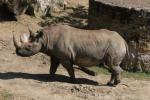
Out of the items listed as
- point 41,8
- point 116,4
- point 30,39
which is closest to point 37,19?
point 41,8

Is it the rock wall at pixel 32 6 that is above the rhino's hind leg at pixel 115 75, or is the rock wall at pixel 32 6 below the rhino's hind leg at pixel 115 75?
above

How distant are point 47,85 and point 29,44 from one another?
88 cm

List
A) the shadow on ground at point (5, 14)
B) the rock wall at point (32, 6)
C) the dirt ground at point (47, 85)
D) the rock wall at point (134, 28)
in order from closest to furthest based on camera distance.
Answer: the dirt ground at point (47, 85) < the rock wall at point (134, 28) < the rock wall at point (32, 6) < the shadow on ground at point (5, 14)

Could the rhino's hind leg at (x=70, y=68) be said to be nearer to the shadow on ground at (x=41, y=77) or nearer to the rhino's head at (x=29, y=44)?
the shadow on ground at (x=41, y=77)

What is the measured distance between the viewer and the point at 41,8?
Result: 15969 millimetres

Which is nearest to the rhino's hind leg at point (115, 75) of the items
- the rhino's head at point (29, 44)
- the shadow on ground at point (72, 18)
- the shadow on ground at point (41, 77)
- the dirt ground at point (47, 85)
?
the dirt ground at point (47, 85)

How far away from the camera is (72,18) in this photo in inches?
634

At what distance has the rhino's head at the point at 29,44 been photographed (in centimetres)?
1062

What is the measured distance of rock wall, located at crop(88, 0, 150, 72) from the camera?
11.9 meters

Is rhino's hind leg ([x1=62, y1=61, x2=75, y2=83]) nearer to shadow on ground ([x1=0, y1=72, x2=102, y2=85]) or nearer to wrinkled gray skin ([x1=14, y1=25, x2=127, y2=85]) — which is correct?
wrinkled gray skin ([x1=14, y1=25, x2=127, y2=85])

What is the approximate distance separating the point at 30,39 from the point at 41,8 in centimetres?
532

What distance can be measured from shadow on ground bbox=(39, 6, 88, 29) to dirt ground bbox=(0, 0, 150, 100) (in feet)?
9.30

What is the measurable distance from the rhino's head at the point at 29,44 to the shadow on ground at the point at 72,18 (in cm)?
426

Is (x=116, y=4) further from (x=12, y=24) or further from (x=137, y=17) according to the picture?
(x=12, y=24)
